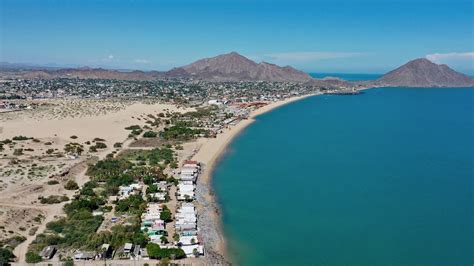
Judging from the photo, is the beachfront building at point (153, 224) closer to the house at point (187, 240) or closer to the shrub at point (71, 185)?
the house at point (187, 240)

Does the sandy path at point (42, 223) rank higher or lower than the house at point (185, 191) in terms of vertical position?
lower

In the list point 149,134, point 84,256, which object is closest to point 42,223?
point 84,256

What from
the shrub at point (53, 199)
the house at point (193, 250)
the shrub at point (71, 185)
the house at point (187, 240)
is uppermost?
the shrub at point (71, 185)

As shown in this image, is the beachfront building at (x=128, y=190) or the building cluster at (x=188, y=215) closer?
the building cluster at (x=188, y=215)

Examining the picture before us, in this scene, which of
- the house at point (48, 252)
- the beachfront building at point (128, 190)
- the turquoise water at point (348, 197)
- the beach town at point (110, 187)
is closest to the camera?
the house at point (48, 252)

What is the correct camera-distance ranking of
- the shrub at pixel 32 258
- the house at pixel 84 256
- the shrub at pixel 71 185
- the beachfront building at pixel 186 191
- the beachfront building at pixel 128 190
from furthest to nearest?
the shrub at pixel 71 185 < the beachfront building at pixel 186 191 < the beachfront building at pixel 128 190 < the house at pixel 84 256 < the shrub at pixel 32 258

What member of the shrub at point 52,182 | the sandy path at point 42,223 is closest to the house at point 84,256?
the sandy path at point 42,223

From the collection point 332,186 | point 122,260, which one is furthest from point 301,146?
point 122,260

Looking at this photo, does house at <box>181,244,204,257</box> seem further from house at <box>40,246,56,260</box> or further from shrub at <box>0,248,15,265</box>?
shrub at <box>0,248,15,265</box>
